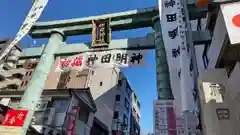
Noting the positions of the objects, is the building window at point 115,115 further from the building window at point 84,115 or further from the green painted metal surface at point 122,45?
the green painted metal surface at point 122,45

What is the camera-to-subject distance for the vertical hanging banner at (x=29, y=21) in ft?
28.4

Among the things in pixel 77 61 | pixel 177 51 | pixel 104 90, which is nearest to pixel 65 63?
pixel 77 61

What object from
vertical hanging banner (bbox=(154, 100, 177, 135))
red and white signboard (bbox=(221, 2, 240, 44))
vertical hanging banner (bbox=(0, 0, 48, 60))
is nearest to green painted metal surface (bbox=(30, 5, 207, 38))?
vertical hanging banner (bbox=(0, 0, 48, 60))

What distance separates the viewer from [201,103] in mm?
5551

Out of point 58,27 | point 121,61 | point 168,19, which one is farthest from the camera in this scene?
point 58,27

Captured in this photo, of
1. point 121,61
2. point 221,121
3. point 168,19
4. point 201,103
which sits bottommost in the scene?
point 221,121

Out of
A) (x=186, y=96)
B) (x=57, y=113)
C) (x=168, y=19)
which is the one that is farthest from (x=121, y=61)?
(x=57, y=113)

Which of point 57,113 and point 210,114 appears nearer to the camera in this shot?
point 210,114

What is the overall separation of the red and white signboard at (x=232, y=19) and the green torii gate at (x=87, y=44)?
2.77 meters

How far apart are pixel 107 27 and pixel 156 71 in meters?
3.26

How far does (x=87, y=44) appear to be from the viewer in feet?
31.6

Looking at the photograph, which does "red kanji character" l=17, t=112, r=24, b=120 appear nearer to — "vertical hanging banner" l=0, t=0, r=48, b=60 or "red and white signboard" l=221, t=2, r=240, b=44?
"vertical hanging banner" l=0, t=0, r=48, b=60

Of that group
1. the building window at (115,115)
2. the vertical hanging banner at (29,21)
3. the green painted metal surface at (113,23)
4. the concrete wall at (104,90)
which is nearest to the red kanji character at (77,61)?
the green painted metal surface at (113,23)

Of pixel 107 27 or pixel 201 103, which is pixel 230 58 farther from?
pixel 107 27
